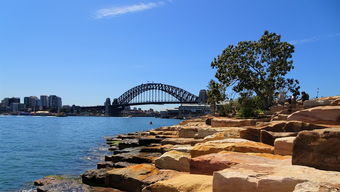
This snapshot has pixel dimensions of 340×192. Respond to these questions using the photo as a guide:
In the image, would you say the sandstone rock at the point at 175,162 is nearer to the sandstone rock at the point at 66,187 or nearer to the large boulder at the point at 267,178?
the sandstone rock at the point at 66,187

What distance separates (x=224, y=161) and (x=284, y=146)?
4.42 ft

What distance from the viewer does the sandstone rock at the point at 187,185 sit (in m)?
4.89

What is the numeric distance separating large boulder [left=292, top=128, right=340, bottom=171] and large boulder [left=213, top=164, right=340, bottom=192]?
0.82 feet

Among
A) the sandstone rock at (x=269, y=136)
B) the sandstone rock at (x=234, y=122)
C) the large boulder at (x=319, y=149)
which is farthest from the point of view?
the sandstone rock at (x=234, y=122)

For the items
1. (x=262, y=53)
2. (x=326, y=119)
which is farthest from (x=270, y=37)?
(x=326, y=119)

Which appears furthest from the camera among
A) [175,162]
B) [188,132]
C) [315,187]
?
[188,132]

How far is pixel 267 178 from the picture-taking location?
3.76m

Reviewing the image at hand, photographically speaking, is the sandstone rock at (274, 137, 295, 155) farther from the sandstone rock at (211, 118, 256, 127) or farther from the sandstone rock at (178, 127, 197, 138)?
the sandstone rock at (178, 127, 197, 138)

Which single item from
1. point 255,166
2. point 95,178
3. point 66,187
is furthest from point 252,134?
point 66,187

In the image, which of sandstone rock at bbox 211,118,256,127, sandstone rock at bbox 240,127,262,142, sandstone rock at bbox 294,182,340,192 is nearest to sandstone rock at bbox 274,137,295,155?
sandstone rock at bbox 240,127,262,142

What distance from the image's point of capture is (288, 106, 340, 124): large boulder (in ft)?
21.8

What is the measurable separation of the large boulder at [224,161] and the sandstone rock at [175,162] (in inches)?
51.0

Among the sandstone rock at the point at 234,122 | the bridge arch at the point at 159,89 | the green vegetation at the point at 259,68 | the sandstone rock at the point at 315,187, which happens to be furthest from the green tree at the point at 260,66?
the bridge arch at the point at 159,89

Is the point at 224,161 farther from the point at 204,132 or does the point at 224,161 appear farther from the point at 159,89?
the point at 159,89
